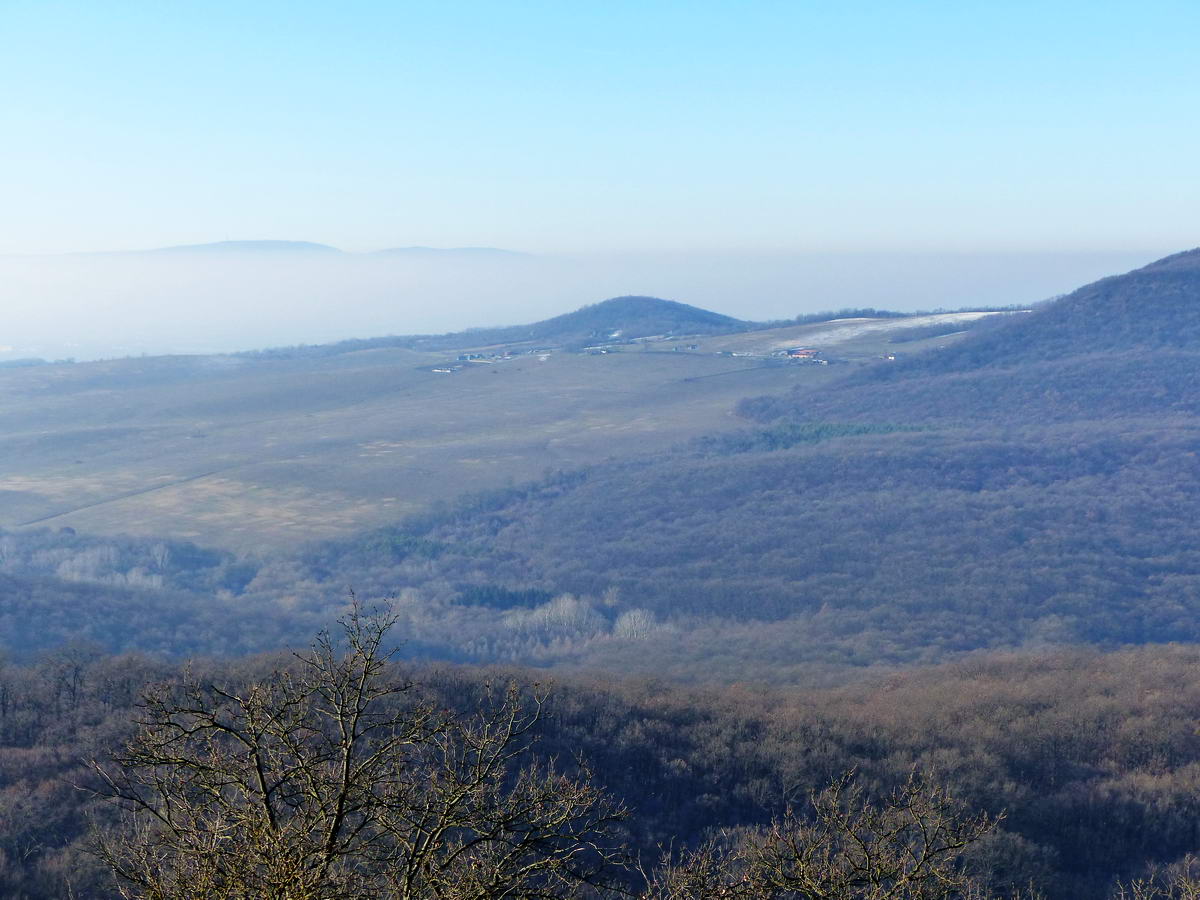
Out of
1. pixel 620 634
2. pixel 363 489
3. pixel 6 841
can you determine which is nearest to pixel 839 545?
pixel 620 634

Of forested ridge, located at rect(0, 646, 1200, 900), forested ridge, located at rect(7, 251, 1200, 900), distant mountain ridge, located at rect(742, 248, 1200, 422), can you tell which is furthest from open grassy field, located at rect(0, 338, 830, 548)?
forested ridge, located at rect(0, 646, 1200, 900)

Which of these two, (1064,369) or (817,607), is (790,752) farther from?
(1064,369)

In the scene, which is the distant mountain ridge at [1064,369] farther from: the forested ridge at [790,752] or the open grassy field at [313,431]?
the forested ridge at [790,752]

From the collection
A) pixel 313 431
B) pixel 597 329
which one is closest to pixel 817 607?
pixel 313 431

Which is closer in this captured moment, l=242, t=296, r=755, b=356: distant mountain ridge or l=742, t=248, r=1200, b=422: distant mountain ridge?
l=742, t=248, r=1200, b=422: distant mountain ridge

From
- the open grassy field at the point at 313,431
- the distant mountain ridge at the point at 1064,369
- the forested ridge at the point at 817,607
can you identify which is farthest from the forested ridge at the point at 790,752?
the distant mountain ridge at the point at 1064,369

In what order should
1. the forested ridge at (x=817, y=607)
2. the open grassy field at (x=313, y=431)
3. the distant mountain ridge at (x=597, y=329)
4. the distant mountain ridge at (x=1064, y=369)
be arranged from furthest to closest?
1. the distant mountain ridge at (x=597, y=329)
2. the distant mountain ridge at (x=1064, y=369)
3. the open grassy field at (x=313, y=431)
4. the forested ridge at (x=817, y=607)

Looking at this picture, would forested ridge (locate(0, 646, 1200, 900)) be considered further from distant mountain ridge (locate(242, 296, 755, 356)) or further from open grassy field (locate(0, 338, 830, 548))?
distant mountain ridge (locate(242, 296, 755, 356))

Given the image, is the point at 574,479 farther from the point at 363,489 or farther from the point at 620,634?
the point at 620,634
